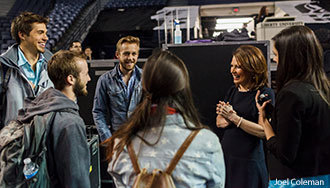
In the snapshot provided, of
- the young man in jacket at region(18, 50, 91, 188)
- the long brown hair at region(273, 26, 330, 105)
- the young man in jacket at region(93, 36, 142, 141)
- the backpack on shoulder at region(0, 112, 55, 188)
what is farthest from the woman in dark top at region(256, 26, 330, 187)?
the young man in jacket at region(93, 36, 142, 141)

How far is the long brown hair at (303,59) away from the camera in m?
A: 1.45

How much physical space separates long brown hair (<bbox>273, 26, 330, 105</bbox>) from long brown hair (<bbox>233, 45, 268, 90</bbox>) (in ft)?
2.14

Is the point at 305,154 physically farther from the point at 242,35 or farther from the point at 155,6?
the point at 155,6

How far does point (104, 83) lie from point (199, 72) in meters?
0.92

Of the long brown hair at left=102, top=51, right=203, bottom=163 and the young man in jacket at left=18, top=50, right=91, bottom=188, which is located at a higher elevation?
the long brown hair at left=102, top=51, right=203, bottom=163

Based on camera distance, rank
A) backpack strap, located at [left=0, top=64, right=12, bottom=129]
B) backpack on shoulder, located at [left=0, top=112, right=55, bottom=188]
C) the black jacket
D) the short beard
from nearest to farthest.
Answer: the black jacket → backpack on shoulder, located at [left=0, top=112, right=55, bottom=188] → the short beard → backpack strap, located at [left=0, top=64, right=12, bottom=129]

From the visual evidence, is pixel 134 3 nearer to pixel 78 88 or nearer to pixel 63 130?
pixel 78 88

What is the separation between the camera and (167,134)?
1.16 metres

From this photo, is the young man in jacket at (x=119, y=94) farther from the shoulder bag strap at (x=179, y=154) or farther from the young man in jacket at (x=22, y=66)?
the shoulder bag strap at (x=179, y=154)

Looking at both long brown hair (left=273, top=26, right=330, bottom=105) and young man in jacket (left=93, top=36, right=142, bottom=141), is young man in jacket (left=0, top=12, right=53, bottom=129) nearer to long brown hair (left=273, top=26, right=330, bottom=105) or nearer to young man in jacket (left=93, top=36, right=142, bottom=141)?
young man in jacket (left=93, top=36, right=142, bottom=141)

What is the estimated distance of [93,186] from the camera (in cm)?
270

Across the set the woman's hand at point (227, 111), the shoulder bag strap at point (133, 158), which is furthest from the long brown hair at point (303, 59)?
the shoulder bag strap at point (133, 158)

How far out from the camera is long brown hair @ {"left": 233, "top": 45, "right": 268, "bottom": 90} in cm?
215

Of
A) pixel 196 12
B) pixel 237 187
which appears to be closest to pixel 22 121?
pixel 237 187
